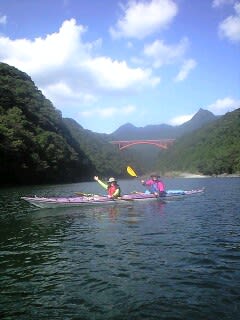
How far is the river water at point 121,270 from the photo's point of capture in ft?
26.3

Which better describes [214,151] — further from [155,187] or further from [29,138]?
[155,187]

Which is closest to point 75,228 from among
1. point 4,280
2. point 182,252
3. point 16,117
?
point 182,252

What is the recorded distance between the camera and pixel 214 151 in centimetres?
14588

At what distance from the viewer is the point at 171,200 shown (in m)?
30.4

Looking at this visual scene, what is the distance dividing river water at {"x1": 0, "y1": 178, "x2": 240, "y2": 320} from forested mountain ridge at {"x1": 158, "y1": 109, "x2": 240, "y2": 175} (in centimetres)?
10242

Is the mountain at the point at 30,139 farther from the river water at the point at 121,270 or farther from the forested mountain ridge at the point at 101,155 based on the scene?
the river water at the point at 121,270

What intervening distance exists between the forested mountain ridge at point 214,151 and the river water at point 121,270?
10242cm

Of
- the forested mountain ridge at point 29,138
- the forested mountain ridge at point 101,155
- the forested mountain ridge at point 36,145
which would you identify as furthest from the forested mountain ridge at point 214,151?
the forested mountain ridge at point 29,138

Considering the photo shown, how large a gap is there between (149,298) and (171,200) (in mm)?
22135

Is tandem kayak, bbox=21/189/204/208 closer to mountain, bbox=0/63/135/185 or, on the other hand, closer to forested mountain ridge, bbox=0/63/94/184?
forested mountain ridge, bbox=0/63/94/184

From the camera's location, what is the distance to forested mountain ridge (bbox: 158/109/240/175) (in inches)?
4747

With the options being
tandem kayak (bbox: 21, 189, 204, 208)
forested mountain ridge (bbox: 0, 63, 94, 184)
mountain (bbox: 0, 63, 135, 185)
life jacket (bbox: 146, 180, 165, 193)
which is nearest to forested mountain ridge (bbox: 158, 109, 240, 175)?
mountain (bbox: 0, 63, 135, 185)

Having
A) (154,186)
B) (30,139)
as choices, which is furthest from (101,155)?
(154,186)

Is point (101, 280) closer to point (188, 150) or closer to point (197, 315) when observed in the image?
point (197, 315)
